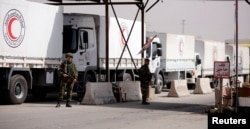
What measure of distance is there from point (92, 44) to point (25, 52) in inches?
183

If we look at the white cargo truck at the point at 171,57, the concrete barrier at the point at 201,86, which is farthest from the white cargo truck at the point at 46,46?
the concrete barrier at the point at 201,86

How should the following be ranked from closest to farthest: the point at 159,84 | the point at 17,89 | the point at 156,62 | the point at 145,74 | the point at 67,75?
the point at 67,75, the point at 17,89, the point at 145,74, the point at 159,84, the point at 156,62

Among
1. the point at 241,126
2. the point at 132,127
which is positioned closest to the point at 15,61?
the point at 132,127

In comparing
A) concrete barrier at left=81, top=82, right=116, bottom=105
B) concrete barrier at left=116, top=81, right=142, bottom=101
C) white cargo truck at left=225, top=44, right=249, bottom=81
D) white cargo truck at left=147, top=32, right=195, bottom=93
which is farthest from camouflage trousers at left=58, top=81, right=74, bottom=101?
white cargo truck at left=225, top=44, right=249, bottom=81

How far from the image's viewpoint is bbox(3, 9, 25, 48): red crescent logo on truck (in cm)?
1780

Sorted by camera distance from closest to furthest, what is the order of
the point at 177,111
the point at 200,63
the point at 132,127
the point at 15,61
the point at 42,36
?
the point at 132,127 < the point at 177,111 < the point at 15,61 < the point at 42,36 < the point at 200,63

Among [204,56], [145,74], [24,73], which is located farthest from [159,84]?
[24,73]

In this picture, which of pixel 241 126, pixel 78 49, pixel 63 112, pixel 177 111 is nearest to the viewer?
pixel 241 126

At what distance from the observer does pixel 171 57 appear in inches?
1224

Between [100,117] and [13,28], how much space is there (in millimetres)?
5454

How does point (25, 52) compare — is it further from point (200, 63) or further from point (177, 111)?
point (200, 63)

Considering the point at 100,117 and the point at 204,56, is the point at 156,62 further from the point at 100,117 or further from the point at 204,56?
the point at 100,117

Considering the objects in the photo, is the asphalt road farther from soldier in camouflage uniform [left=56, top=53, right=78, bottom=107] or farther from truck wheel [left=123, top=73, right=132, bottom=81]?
truck wheel [left=123, top=73, right=132, bottom=81]

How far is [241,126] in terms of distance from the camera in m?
7.78
